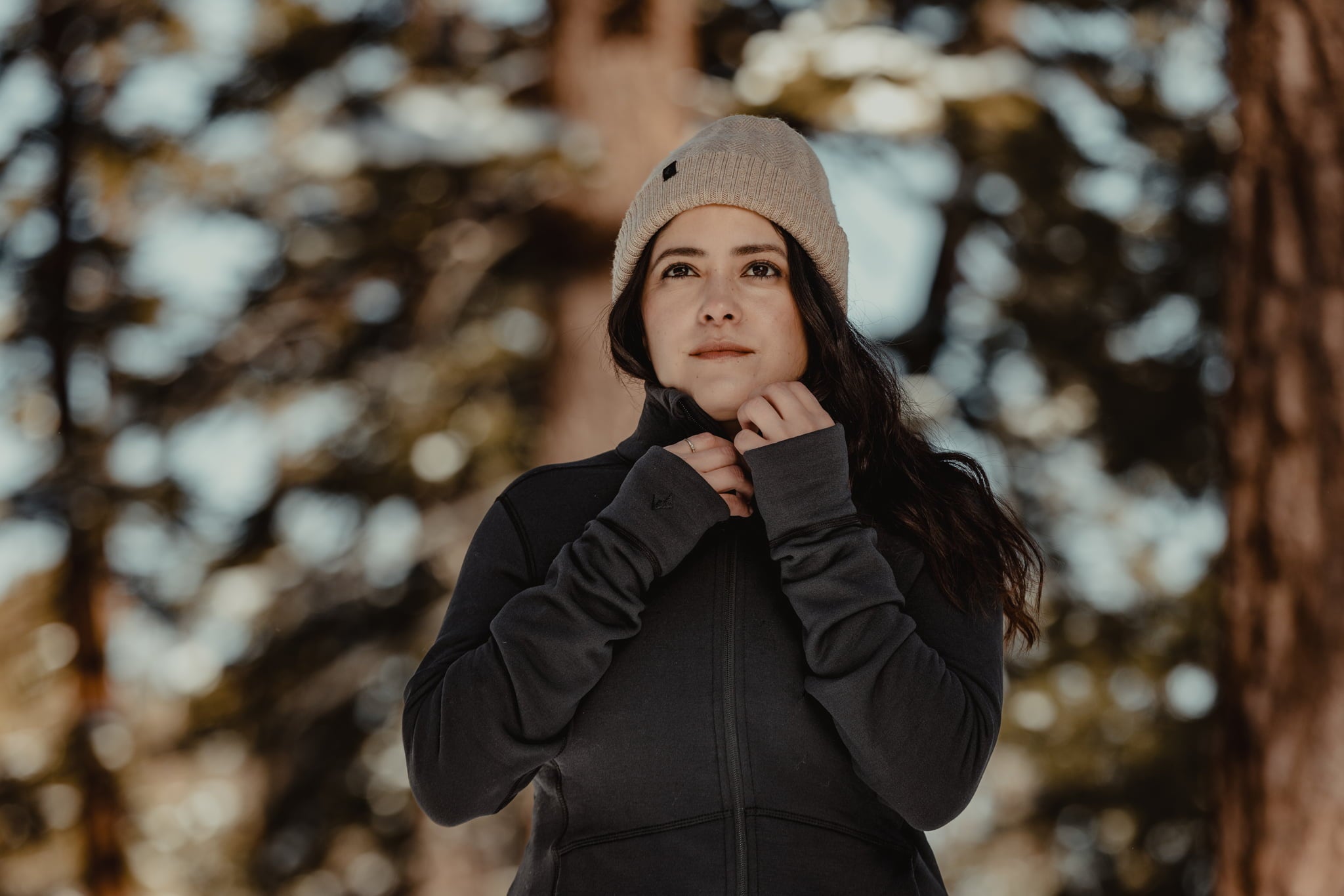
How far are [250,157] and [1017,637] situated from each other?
4.74m

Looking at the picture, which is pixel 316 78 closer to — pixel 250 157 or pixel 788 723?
pixel 250 157

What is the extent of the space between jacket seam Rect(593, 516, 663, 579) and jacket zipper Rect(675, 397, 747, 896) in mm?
163

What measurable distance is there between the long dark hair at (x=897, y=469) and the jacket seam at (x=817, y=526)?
0.71 ft

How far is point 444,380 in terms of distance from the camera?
7168 millimetres

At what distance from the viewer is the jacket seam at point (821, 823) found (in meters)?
1.93

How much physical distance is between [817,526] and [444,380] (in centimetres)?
544

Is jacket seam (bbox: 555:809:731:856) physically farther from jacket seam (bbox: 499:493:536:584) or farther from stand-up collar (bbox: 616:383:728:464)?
stand-up collar (bbox: 616:383:728:464)

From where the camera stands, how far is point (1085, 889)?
711 cm

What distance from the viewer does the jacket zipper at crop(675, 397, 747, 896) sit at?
1.90m

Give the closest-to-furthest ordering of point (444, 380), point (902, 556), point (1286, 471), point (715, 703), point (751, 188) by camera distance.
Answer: point (715, 703), point (902, 556), point (751, 188), point (1286, 471), point (444, 380)

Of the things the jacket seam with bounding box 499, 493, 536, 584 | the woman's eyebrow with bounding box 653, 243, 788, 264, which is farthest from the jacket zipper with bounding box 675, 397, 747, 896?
the woman's eyebrow with bounding box 653, 243, 788, 264

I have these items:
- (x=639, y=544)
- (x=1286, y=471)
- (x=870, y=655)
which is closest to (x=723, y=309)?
(x=639, y=544)

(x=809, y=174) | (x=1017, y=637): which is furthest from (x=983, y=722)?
(x=1017, y=637)

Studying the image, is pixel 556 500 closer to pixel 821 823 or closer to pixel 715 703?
pixel 715 703
